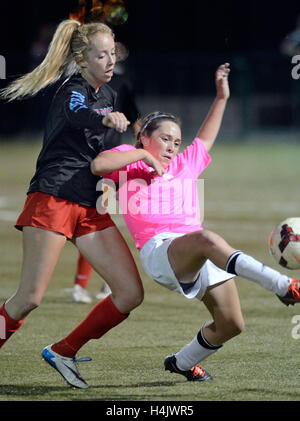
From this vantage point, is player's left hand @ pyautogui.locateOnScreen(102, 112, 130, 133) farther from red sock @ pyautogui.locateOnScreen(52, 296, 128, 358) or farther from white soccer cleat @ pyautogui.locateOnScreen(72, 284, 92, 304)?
white soccer cleat @ pyautogui.locateOnScreen(72, 284, 92, 304)

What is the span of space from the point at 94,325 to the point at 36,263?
53 centimetres

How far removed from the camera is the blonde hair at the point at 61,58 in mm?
5324

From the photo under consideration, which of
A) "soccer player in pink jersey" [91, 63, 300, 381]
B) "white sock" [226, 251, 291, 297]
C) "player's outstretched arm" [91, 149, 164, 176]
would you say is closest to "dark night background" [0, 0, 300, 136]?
"soccer player in pink jersey" [91, 63, 300, 381]

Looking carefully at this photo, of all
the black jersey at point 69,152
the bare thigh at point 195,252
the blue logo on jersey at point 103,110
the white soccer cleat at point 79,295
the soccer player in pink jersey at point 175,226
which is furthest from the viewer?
the white soccer cleat at point 79,295

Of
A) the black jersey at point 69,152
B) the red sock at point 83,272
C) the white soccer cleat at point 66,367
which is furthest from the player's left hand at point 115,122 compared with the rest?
the red sock at point 83,272

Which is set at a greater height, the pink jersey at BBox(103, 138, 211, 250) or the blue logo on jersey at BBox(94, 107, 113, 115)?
the blue logo on jersey at BBox(94, 107, 113, 115)

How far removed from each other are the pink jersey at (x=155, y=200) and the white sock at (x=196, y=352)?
67 cm

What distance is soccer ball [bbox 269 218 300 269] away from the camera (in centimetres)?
517

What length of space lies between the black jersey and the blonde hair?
104mm

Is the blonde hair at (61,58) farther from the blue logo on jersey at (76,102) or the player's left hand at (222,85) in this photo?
the player's left hand at (222,85)

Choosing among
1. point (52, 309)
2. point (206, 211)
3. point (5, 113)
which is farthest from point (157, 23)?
point (52, 309)

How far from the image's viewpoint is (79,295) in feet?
26.1

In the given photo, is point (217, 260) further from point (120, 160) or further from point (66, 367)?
point (66, 367)

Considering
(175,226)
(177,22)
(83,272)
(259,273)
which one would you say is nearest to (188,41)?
(177,22)
